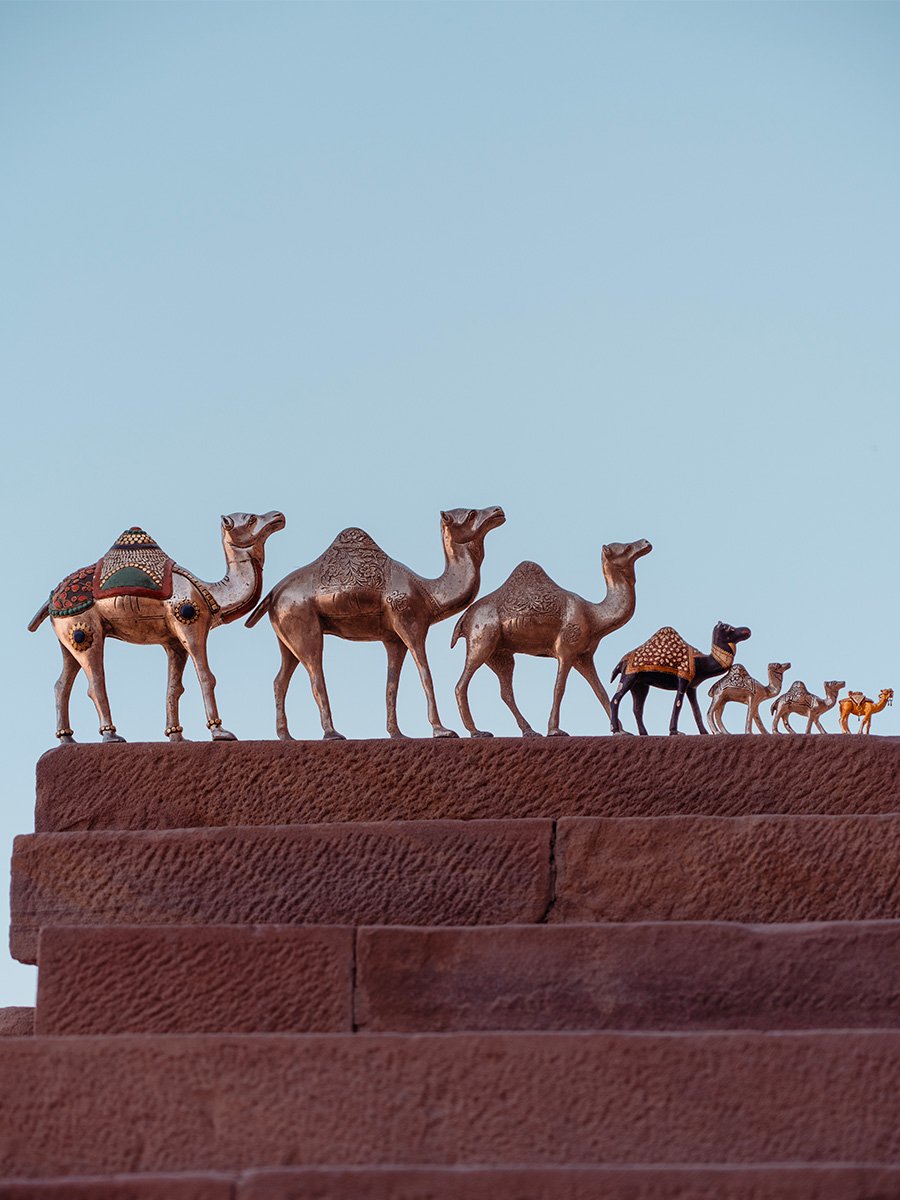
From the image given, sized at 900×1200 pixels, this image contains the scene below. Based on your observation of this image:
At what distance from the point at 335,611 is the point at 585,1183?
12.1 feet

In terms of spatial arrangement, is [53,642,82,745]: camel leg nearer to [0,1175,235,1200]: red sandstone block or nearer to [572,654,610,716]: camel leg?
[572,654,610,716]: camel leg

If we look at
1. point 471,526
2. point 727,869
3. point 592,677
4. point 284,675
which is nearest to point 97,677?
point 284,675

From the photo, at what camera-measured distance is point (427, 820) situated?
21.9ft

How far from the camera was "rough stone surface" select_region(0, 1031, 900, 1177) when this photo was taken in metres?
5.11

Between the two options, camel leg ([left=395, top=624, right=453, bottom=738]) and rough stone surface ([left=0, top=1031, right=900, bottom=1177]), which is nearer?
rough stone surface ([left=0, top=1031, right=900, bottom=1177])

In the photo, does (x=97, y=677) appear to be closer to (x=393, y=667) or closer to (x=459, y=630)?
(x=393, y=667)

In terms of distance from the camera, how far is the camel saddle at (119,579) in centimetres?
772

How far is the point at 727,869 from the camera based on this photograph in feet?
20.8

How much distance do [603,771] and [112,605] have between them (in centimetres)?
247


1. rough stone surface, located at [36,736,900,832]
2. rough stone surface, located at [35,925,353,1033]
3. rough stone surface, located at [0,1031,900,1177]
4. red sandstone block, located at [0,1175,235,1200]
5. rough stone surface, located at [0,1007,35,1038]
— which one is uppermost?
rough stone surface, located at [36,736,900,832]

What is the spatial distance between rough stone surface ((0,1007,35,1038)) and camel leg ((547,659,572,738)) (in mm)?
2704

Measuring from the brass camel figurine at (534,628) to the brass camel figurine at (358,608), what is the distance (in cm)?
18

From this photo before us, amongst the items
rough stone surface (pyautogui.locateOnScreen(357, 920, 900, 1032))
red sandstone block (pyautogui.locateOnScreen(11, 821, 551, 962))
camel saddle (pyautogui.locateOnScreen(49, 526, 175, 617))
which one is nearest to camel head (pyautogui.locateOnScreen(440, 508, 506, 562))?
camel saddle (pyautogui.locateOnScreen(49, 526, 175, 617))

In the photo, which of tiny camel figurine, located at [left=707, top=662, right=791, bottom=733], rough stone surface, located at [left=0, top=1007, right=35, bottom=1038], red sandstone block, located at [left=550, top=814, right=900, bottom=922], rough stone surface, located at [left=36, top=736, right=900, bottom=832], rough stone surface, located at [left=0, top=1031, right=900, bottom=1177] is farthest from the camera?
tiny camel figurine, located at [left=707, top=662, right=791, bottom=733]
